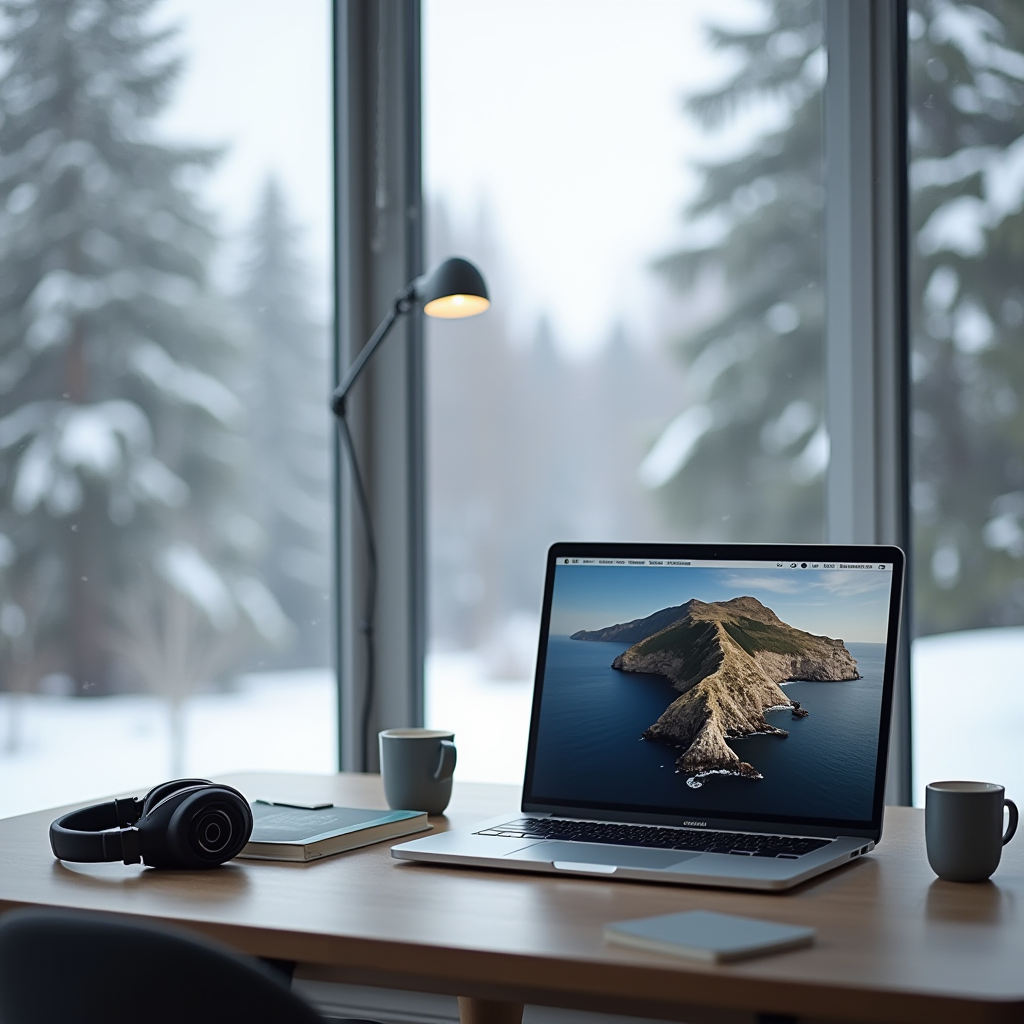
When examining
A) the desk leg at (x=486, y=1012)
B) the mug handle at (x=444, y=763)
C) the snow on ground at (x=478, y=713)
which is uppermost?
the mug handle at (x=444, y=763)

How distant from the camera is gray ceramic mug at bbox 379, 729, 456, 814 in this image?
1484 mm

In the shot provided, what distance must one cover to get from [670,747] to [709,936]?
16.7 inches

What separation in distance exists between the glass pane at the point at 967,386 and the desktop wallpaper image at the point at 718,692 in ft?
2.63

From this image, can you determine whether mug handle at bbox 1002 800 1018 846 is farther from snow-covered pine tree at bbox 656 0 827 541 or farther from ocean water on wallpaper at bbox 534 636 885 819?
snow-covered pine tree at bbox 656 0 827 541

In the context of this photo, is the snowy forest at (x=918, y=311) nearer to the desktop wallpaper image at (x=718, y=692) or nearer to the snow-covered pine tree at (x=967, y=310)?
the snow-covered pine tree at (x=967, y=310)

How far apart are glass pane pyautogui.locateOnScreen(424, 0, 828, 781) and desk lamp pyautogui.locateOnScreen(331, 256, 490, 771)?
15cm

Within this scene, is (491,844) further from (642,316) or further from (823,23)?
(823,23)

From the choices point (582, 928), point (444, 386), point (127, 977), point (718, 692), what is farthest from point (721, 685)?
point (444, 386)

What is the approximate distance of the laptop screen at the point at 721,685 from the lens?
128 centimetres

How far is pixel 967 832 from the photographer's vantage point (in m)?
1.14

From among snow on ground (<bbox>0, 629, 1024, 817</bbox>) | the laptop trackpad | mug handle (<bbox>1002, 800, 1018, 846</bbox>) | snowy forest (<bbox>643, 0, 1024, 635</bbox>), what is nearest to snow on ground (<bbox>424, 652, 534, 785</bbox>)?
snow on ground (<bbox>0, 629, 1024, 817</bbox>)

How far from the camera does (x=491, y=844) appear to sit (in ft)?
4.13

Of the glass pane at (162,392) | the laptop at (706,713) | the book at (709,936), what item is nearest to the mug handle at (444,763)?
the laptop at (706,713)

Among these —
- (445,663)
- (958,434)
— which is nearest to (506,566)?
(445,663)
